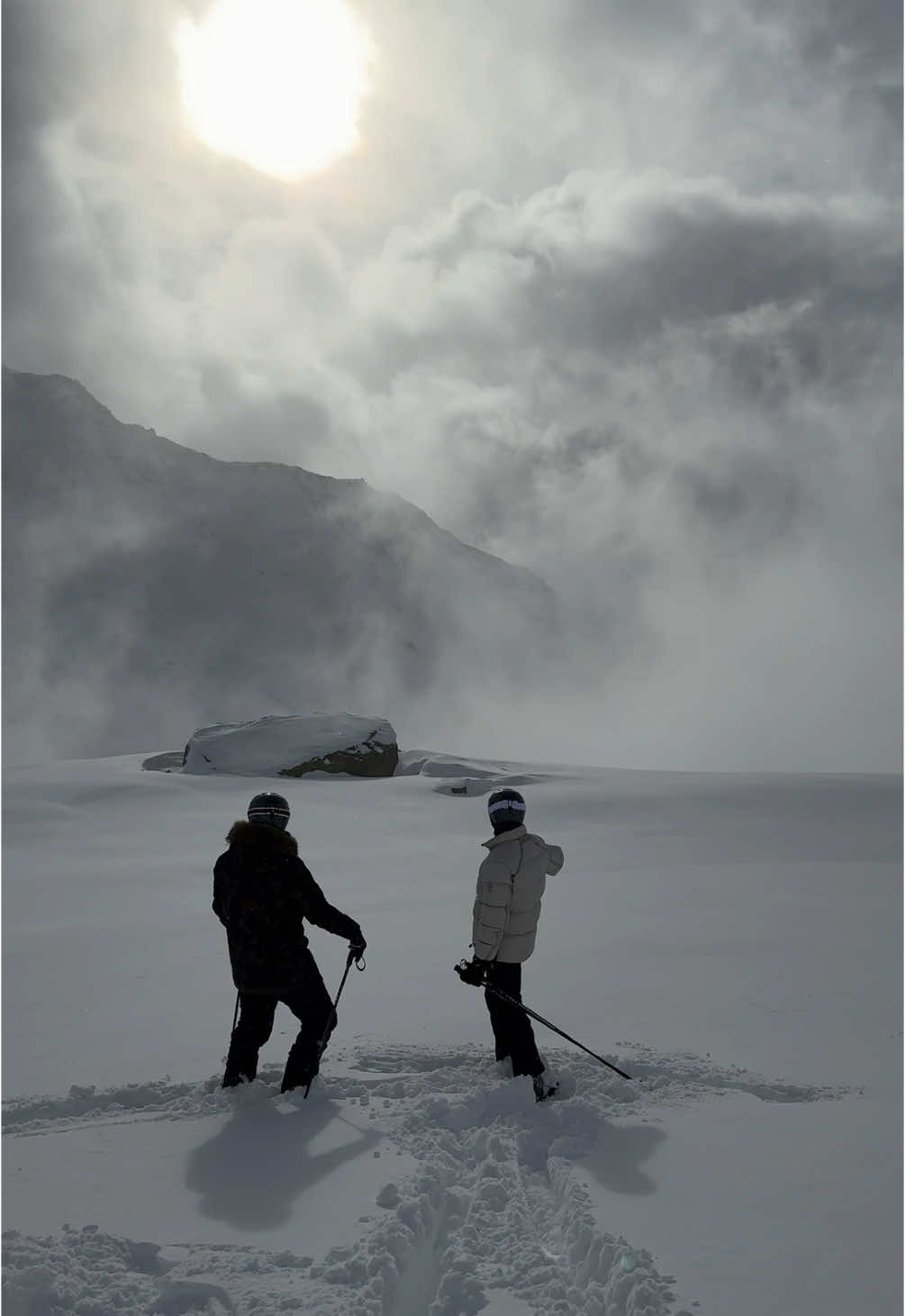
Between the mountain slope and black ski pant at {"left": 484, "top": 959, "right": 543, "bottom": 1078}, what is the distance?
101142 millimetres

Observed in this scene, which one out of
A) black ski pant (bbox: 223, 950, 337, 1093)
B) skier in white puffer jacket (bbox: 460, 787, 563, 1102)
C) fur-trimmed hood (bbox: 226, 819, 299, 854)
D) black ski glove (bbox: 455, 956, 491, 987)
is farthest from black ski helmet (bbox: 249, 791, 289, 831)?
black ski glove (bbox: 455, 956, 491, 987)

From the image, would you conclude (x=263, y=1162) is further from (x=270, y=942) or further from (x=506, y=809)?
(x=506, y=809)

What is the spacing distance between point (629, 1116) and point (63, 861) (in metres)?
11.0

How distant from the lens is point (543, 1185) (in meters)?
3.67

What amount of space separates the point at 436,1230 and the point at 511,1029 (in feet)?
5.36

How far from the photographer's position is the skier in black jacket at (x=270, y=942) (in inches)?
186

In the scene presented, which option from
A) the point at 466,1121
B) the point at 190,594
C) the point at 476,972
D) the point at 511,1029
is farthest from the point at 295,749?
the point at 190,594

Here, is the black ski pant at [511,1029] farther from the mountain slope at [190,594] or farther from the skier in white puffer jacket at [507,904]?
the mountain slope at [190,594]

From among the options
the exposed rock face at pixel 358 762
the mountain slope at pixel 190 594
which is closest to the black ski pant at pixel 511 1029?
the exposed rock face at pixel 358 762

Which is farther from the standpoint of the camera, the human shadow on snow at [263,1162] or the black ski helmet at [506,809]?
the black ski helmet at [506,809]

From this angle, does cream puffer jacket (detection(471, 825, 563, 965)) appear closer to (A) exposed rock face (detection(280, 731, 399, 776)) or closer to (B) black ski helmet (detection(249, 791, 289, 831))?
(B) black ski helmet (detection(249, 791, 289, 831))

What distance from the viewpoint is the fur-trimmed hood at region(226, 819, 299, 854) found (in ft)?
15.8

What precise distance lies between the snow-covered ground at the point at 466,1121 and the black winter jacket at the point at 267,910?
647 mm

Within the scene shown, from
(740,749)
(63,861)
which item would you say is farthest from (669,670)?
(63,861)
